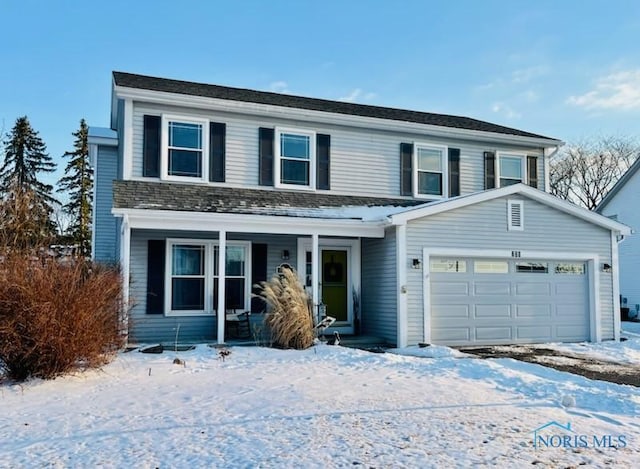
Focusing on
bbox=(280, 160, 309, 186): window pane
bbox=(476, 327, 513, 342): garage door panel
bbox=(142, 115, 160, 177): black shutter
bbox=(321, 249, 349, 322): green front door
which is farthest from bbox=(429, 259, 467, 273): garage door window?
bbox=(142, 115, 160, 177): black shutter

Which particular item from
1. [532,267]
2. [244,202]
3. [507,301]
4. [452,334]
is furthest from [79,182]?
[532,267]

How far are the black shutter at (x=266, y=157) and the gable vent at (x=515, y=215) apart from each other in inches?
209

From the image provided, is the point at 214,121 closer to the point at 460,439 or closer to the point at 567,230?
the point at 567,230

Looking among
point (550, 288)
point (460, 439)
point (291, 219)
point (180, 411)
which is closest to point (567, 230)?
point (550, 288)

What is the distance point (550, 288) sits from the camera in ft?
41.0

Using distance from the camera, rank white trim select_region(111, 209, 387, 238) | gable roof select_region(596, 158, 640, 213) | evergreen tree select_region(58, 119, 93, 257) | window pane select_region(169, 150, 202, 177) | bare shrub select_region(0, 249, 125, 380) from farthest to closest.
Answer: evergreen tree select_region(58, 119, 93, 257)
gable roof select_region(596, 158, 640, 213)
window pane select_region(169, 150, 202, 177)
white trim select_region(111, 209, 387, 238)
bare shrub select_region(0, 249, 125, 380)

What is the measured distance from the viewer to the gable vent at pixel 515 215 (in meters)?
12.1

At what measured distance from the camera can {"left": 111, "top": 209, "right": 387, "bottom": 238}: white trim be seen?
10125 mm

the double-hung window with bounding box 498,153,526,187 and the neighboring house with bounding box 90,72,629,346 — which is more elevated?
the double-hung window with bounding box 498,153,526,187

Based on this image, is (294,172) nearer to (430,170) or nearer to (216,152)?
(216,152)

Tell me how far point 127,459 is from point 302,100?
11.5 m

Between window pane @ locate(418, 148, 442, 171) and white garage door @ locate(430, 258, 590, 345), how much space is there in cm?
303

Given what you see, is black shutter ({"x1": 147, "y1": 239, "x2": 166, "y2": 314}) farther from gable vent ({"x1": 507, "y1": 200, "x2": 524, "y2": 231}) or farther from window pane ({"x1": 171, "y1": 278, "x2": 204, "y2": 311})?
gable vent ({"x1": 507, "y1": 200, "x2": 524, "y2": 231})

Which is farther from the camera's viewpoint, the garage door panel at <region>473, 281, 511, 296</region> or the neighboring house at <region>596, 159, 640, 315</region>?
the neighboring house at <region>596, 159, 640, 315</region>
